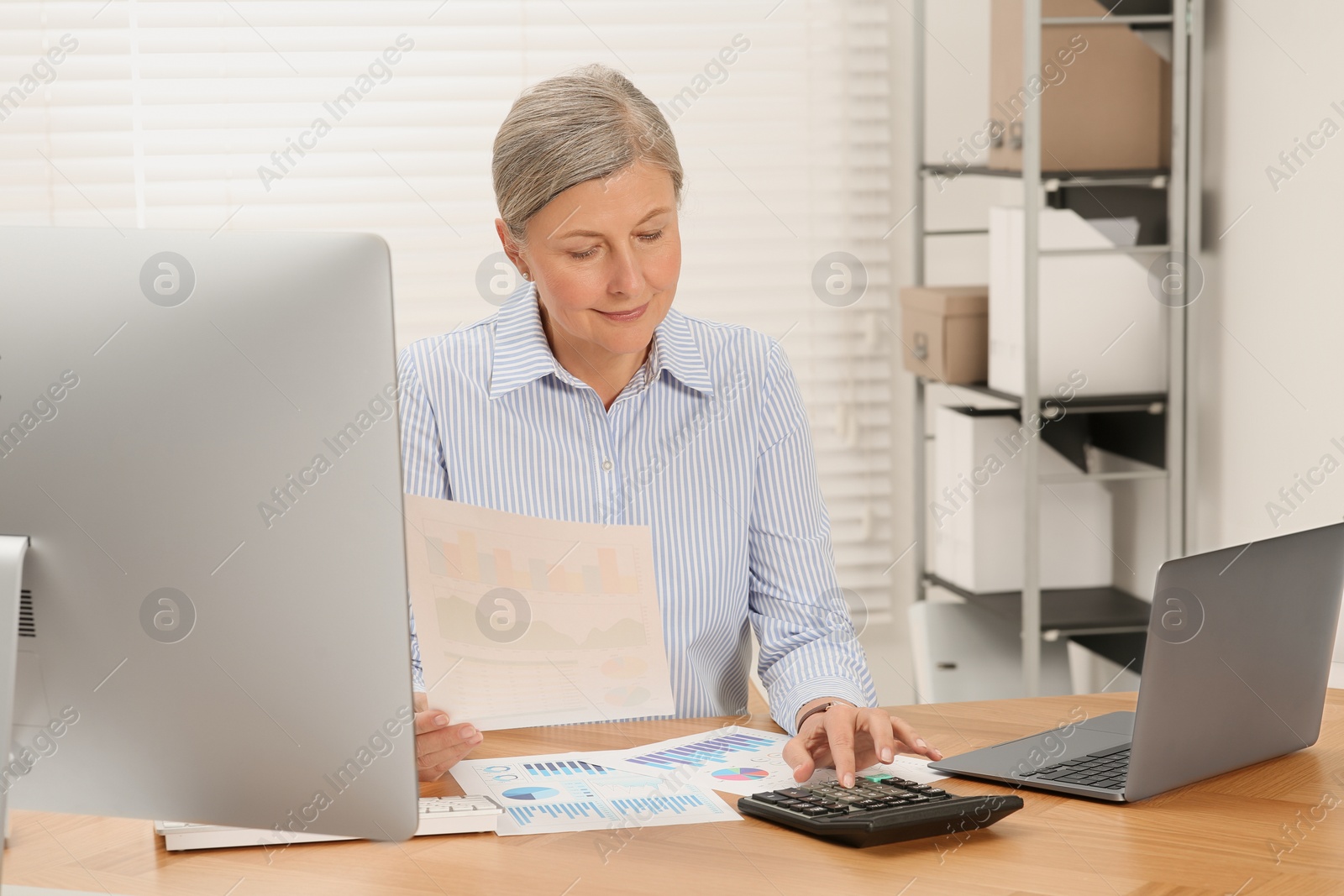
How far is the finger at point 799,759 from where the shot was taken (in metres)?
1.15

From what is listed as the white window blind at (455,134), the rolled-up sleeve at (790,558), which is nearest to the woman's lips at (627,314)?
the rolled-up sleeve at (790,558)

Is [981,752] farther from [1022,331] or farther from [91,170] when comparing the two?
[91,170]

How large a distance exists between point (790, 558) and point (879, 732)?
1.46ft

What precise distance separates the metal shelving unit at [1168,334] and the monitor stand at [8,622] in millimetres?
2062

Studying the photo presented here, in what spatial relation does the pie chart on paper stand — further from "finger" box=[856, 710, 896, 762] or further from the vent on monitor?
the vent on monitor

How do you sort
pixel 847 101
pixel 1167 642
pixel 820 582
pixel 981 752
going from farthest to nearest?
pixel 847 101
pixel 820 582
pixel 981 752
pixel 1167 642

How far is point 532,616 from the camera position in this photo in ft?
4.43

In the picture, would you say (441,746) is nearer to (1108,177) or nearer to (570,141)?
(570,141)

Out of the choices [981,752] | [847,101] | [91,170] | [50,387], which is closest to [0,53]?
[91,170]

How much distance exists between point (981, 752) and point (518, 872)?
0.51 meters

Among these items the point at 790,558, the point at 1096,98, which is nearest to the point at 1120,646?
the point at 1096,98

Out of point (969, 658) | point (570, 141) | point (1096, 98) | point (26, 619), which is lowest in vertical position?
point (969, 658)

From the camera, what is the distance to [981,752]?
4.12ft

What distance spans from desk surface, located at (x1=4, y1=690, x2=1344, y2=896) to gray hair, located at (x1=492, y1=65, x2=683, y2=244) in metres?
0.76
